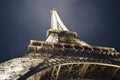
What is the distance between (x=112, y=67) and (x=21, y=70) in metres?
6.97

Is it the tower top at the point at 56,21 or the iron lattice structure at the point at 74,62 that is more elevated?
the tower top at the point at 56,21

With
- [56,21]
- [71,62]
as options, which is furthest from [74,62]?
[56,21]

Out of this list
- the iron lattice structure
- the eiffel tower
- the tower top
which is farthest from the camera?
the tower top

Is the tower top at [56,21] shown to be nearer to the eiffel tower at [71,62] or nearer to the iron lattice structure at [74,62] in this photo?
the eiffel tower at [71,62]

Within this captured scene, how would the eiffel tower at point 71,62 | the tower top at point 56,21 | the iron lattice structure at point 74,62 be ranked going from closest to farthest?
the eiffel tower at point 71,62, the iron lattice structure at point 74,62, the tower top at point 56,21

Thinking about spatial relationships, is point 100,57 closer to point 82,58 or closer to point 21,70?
point 82,58

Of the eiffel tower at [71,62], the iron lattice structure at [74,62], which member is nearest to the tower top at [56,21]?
the eiffel tower at [71,62]

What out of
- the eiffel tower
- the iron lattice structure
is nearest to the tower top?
the eiffel tower

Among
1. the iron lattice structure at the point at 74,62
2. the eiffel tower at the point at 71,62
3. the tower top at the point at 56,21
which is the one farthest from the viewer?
the tower top at the point at 56,21

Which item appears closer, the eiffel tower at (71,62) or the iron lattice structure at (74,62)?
the eiffel tower at (71,62)

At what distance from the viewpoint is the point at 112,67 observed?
1669 centimetres

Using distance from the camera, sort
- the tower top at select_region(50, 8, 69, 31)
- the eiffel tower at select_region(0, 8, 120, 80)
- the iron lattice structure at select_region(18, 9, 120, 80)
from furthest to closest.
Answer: the tower top at select_region(50, 8, 69, 31) → the iron lattice structure at select_region(18, 9, 120, 80) → the eiffel tower at select_region(0, 8, 120, 80)

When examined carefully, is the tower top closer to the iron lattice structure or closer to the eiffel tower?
the eiffel tower

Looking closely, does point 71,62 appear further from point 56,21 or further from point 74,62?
point 56,21
